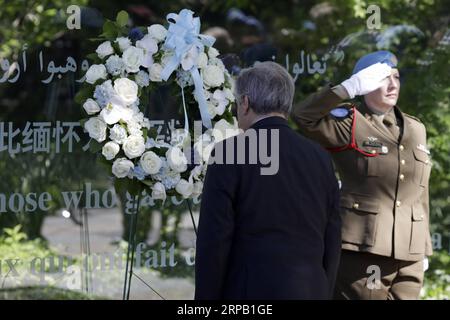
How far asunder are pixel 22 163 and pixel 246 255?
10.4 feet

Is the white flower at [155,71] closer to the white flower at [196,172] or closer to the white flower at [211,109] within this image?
the white flower at [211,109]

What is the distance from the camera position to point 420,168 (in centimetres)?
448

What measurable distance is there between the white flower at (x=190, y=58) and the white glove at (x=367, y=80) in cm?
72

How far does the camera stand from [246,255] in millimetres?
3158

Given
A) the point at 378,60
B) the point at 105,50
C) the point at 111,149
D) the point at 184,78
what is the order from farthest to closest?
the point at 378,60
the point at 184,78
the point at 105,50
the point at 111,149

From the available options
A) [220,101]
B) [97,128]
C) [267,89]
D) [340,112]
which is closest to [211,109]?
[220,101]

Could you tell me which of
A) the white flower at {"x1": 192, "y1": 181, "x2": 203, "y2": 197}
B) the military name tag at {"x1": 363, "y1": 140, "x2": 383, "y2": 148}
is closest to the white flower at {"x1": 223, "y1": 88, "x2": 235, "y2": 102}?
the white flower at {"x1": 192, "y1": 181, "x2": 203, "y2": 197}

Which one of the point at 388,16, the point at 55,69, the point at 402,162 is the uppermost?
the point at 388,16

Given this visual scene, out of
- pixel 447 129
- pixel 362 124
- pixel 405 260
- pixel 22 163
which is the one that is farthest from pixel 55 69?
pixel 447 129

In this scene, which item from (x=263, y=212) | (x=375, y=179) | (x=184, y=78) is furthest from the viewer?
(x=375, y=179)

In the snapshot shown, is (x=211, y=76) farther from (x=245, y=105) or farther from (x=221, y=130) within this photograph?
(x=245, y=105)

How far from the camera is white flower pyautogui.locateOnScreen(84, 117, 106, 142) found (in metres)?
4.09

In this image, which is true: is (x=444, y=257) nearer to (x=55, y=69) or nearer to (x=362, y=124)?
(x=362, y=124)

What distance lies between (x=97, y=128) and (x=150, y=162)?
29 centimetres
